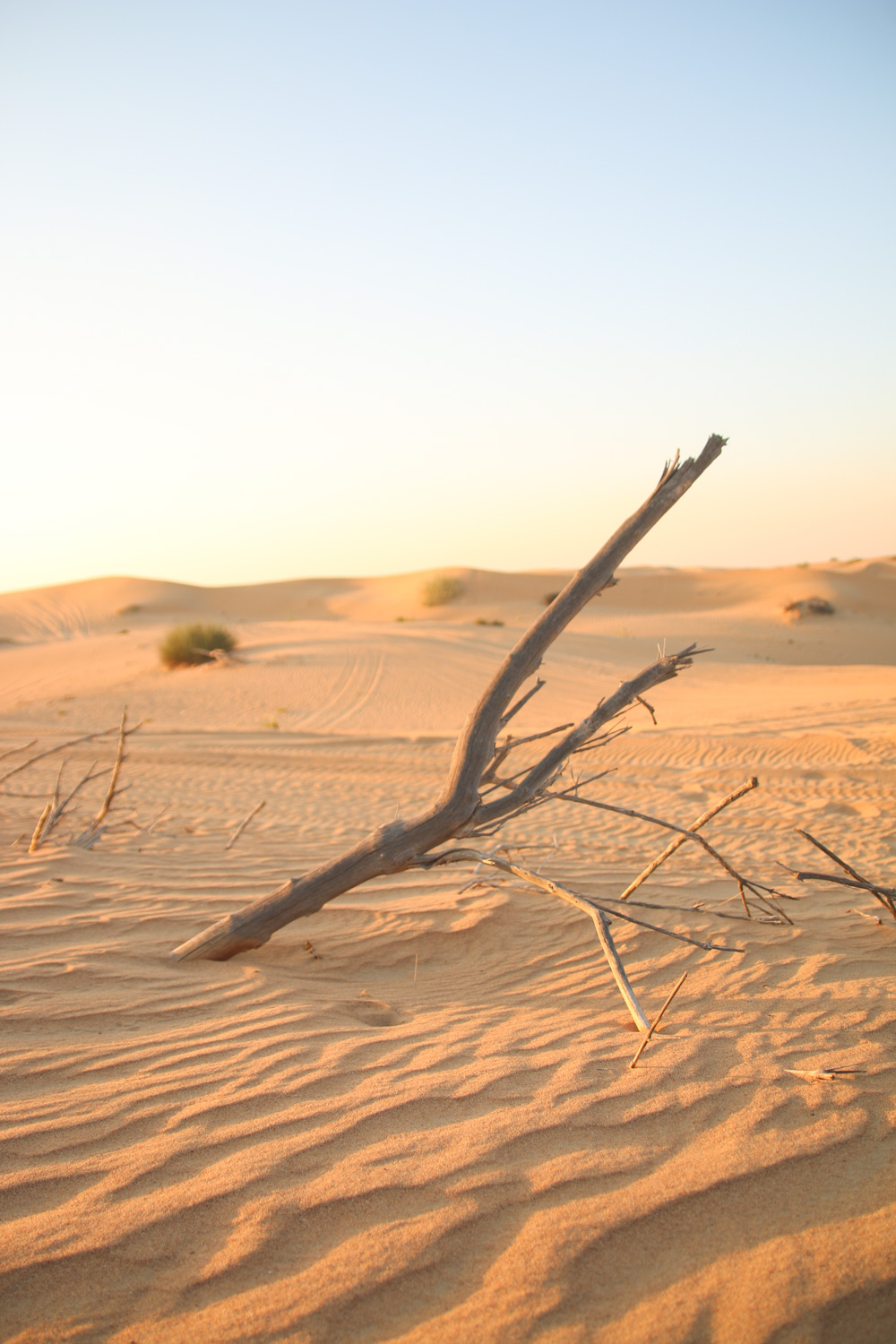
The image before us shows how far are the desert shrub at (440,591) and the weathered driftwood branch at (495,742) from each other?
3978 centimetres

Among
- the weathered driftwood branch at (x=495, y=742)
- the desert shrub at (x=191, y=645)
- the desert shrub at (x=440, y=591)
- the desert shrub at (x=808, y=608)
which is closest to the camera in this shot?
the weathered driftwood branch at (x=495, y=742)

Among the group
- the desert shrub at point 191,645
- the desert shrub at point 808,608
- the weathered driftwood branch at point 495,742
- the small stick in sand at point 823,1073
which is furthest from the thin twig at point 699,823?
the desert shrub at point 808,608

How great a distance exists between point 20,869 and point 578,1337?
4.11 m

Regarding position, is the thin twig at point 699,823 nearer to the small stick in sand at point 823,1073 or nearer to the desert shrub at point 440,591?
the small stick in sand at point 823,1073

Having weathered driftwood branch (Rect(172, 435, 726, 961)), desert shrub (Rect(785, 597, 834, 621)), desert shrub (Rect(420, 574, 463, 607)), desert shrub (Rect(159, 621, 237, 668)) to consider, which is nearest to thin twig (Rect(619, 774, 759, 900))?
weathered driftwood branch (Rect(172, 435, 726, 961))

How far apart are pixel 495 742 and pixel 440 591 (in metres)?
40.4

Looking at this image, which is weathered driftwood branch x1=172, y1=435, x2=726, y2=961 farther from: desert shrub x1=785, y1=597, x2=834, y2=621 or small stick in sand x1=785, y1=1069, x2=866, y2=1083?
desert shrub x1=785, y1=597, x2=834, y2=621

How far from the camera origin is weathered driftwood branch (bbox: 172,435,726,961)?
286 cm

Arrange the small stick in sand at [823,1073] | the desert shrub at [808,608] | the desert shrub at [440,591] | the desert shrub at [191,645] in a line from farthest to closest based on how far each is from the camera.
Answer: the desert shrub at [440,591], the desert shrub at [808,608], the desert shrub at [191,645], the small stick in sand at [823,1073]

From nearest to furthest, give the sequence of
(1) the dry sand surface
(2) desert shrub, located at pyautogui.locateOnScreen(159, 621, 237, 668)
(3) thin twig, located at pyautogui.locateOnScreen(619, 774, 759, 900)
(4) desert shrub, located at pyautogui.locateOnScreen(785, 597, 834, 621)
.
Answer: (1) the dry sand surface, (3) thin twig, located at pyautogui.locateOnScreen(619, 774, 759, 900), (2) desert shrub, located at pyautogui.locateOnScreen(159, 621, 237, 668), (4) desert shrub, located at pyautogui.locateOnScreen(785, 597, 834, 621)

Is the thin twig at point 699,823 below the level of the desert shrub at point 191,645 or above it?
below

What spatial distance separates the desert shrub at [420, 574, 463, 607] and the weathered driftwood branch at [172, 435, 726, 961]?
39.8 metres

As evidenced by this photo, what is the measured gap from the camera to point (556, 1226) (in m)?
1.86

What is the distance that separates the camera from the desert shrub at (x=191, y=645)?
20.4m
